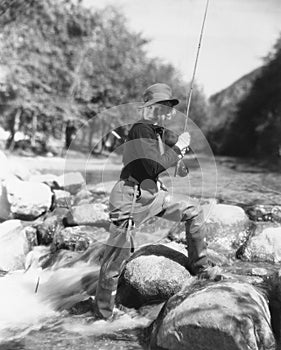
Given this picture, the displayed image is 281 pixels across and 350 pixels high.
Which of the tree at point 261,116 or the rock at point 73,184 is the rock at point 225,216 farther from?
the tree at point 261,116

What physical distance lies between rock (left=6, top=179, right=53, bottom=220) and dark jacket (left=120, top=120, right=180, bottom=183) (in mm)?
4341

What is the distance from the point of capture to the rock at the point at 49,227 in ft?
23.7

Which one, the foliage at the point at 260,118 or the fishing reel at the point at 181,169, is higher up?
the foliage at the point at 260,118

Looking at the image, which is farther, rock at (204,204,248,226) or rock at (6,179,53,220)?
rock at (6,179,53,220)

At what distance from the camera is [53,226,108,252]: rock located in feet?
21.6

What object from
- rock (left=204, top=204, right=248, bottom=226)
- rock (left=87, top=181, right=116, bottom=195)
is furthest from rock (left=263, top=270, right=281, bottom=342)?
rock (left=87, top=181, right=116, bottom=195)

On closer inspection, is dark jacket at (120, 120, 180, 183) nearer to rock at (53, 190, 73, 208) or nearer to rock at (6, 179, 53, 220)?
rock at (6, 179, 53, 220)

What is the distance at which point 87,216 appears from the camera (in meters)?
7.32

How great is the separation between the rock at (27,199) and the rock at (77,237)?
1.33m

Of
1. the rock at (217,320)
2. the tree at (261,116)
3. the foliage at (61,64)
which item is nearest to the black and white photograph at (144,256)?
the rock at (217,320)

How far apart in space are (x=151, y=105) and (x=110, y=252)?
1439 millimetres

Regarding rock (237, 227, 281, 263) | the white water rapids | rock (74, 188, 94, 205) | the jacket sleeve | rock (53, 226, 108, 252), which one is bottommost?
the white water rapids

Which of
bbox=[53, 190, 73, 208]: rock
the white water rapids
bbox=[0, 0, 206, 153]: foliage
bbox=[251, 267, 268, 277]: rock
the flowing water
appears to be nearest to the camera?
the flowing water

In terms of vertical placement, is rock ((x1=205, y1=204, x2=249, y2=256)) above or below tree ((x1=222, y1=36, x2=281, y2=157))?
below
